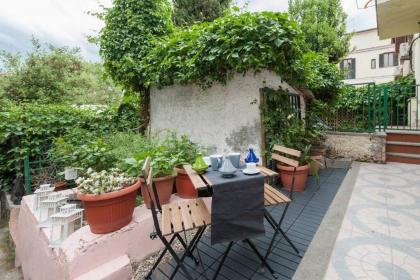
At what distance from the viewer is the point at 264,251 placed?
2.29 metres

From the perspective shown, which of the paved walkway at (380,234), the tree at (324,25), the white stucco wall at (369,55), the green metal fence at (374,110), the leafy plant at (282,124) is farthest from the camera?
the white stucco wall at (369,55)

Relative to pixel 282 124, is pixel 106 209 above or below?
below

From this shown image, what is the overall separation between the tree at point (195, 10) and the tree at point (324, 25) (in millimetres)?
4249

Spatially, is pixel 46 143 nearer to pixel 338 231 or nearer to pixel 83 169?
pixel 83 169

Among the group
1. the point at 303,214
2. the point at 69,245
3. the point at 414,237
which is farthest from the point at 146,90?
the point at 414,237

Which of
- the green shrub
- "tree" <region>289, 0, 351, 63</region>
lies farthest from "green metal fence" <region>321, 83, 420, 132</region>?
the green shrub

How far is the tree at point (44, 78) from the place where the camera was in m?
Answer: 8.72

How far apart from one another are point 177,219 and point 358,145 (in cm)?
548

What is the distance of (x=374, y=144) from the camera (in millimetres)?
5293

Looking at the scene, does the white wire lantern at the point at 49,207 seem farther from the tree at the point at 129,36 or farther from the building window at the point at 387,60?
the building window at the point at 387,60

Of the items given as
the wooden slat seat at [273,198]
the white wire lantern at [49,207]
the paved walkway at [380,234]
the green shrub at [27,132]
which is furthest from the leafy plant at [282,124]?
the green shrub at [27,132]

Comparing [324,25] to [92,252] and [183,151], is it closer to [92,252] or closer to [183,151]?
[183,151]

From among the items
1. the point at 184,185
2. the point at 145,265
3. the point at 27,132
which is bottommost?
the point at 145,265

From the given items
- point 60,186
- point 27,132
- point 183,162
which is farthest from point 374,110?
point 27,132
